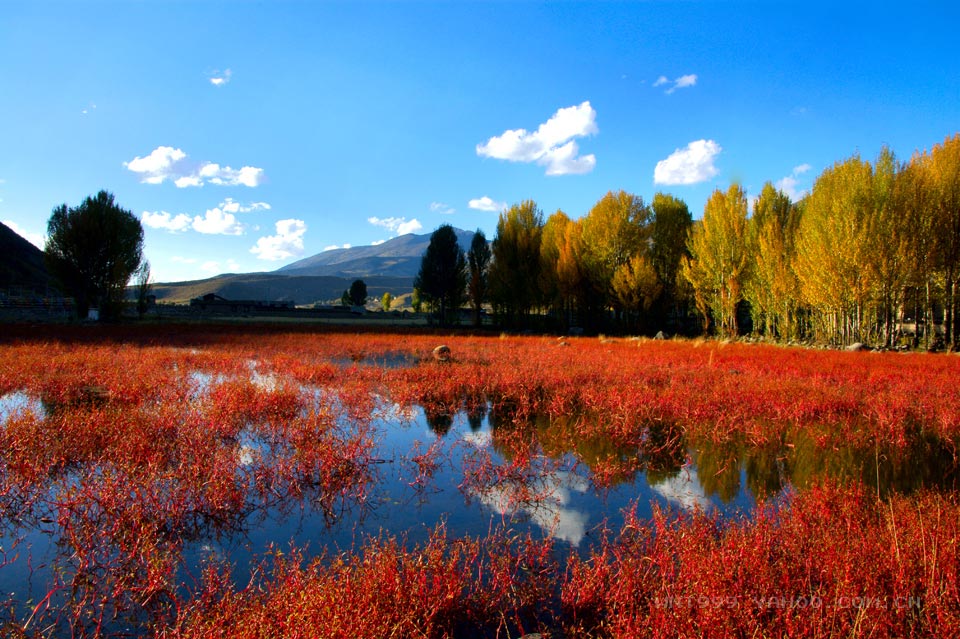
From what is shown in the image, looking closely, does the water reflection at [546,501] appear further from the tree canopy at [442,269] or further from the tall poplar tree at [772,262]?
the tree canopy at [442,269]

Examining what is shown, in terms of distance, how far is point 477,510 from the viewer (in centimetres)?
550

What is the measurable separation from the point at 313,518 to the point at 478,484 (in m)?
2.14

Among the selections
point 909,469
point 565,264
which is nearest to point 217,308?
point 565,264

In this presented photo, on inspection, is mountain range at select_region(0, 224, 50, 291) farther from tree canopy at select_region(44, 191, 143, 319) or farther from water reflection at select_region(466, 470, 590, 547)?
water reflection at select_region(466, 470, 590, 547)

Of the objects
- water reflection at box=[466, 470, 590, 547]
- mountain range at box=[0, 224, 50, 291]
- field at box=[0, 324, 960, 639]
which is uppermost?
mountain range at box=[0, 224, 50, 291]

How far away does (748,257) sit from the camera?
3272cm

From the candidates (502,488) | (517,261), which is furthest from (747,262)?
(502,488)

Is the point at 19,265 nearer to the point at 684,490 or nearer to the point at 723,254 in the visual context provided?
the point at 723,254

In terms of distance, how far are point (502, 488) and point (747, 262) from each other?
109 feet

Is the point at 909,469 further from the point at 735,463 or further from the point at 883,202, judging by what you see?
the point at 883,202

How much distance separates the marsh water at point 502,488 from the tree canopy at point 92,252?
136ft

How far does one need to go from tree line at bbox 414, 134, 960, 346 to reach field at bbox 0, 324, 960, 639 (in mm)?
15890

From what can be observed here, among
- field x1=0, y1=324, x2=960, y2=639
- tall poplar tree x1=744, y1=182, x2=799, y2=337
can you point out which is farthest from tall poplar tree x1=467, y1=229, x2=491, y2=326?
field x1=0, y1=324, x2=960, y2=639

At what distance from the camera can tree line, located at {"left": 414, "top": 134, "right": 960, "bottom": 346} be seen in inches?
942
